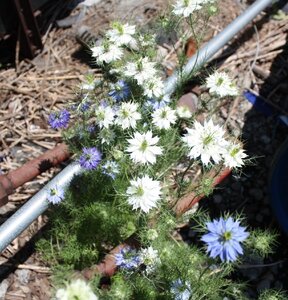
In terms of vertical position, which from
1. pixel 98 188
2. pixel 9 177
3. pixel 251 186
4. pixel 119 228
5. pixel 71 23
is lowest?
pixel 251 186

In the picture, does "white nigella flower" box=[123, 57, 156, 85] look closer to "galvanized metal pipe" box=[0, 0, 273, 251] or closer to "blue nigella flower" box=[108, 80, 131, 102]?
"blue nigella flower" box=[108, 80, 131, 102]

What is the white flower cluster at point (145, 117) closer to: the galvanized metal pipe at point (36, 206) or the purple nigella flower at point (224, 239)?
the galvanized metal pipe at point (36, 206)

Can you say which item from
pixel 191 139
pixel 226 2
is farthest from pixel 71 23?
pixel 191 139

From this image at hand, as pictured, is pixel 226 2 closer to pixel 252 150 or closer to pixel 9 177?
pixel 252 150

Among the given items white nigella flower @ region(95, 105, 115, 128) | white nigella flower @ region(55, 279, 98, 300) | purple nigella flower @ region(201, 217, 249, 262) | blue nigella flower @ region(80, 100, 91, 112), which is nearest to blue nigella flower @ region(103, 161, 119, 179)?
white nigella flower @ region(95, 105, 115, 128)

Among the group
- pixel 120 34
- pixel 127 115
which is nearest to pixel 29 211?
pixel 127 115

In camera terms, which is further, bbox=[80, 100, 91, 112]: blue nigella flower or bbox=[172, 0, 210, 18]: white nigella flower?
bbox=[80, 100, 91, 112]: blue nigella flower
